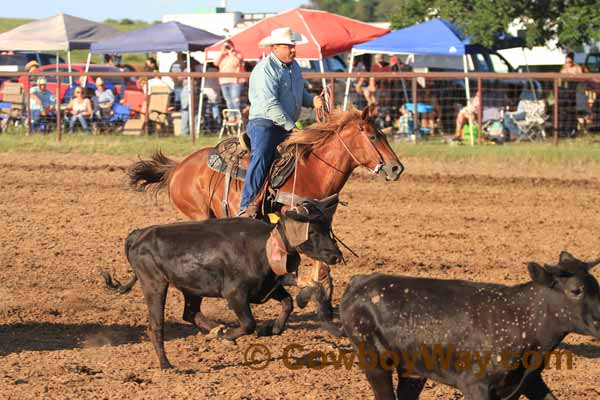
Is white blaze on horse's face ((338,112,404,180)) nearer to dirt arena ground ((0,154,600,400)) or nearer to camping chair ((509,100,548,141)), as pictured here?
dirt arena ground ((0,154,600,400))

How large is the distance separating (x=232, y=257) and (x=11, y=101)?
16.0m

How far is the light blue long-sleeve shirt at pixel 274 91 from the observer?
8.86 metres

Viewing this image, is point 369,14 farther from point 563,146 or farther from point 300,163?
point 300,163

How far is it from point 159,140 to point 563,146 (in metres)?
7.22

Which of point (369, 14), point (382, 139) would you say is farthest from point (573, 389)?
point (369, 14)

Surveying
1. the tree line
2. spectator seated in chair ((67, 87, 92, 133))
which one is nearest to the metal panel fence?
spectator seated in chair ((67, 87, 92, 133))

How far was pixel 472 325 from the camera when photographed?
5344 mm

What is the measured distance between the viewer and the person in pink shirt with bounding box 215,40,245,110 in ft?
64.1

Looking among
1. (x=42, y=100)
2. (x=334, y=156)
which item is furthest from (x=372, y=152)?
(x=42, y=100)

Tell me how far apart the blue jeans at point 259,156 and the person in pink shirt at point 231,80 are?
35.0 feet

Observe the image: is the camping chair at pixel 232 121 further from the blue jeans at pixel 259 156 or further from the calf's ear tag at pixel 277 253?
the calf's ear tag at pixel 277 253

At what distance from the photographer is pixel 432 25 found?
22.9m

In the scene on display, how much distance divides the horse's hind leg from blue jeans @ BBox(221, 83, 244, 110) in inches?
473

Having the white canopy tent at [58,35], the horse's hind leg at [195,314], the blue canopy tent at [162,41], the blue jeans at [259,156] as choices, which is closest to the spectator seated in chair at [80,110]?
the blue canopy tent at [162,41]
